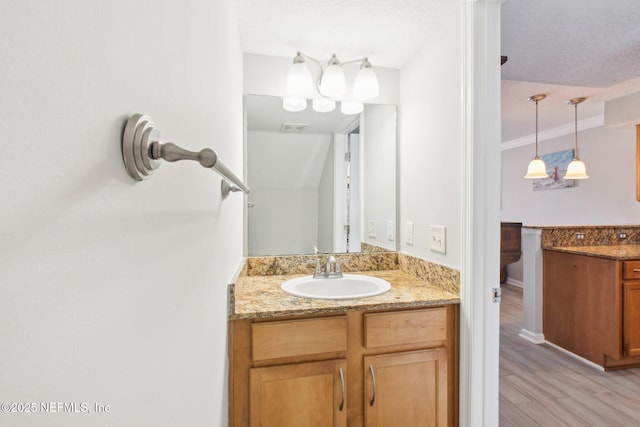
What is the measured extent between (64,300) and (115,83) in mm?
231

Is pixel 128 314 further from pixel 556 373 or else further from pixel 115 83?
pixel 556 373

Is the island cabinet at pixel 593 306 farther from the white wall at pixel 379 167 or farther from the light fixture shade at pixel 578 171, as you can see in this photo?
the white wall at pixel 379 167

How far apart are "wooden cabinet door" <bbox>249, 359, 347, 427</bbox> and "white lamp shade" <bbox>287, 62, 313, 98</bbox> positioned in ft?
4.41

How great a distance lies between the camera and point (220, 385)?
3.26ft

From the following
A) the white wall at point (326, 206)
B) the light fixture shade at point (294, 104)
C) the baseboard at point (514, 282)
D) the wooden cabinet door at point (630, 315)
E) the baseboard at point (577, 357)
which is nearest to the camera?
the light fixture shade at point (294, 104)

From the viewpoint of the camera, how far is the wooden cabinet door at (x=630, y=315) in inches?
89.4

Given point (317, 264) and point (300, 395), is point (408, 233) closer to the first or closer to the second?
point (317, 264)

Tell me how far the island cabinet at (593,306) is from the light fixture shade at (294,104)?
2.45m

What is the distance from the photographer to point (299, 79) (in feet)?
5.53

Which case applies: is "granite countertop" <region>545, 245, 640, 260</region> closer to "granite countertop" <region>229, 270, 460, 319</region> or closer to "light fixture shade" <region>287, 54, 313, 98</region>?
"granite countertop" <region>229, 270, 460, 319</region>

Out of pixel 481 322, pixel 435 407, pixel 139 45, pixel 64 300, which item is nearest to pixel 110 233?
pixel 64 300

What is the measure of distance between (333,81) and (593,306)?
2586 millimetres

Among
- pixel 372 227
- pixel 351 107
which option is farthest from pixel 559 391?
pixel 351 107

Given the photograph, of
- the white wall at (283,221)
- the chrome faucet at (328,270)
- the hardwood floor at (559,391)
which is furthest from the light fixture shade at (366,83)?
the hardwood floor at (559,391)
